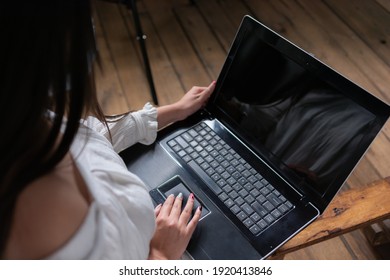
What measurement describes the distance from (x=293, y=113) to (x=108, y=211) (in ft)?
1.42

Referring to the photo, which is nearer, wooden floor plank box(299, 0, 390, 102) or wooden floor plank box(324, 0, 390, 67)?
wooden floor plank box(299, 0, 390, 102)

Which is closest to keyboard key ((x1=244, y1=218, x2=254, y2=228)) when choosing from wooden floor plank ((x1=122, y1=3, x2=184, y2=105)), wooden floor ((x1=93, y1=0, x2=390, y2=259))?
wooden floor ((x1=93, y1=0, x2=390, y2=259))

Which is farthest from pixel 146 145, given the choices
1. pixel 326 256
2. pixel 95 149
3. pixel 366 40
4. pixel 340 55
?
pixel 366 40

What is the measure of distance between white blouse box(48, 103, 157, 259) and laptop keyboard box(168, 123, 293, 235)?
0.21 meters

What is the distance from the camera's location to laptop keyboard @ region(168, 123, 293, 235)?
2.47 ft

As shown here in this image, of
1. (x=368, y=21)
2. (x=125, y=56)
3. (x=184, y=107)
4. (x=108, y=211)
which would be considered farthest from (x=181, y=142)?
(x=368, y=21)

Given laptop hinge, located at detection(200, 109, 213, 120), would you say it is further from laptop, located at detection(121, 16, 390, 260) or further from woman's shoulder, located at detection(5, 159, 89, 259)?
woman's shoulder, located at detection(5, 159, 89, 259)

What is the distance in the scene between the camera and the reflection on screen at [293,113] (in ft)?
2.28

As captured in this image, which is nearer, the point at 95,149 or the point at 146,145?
the point at 95,149

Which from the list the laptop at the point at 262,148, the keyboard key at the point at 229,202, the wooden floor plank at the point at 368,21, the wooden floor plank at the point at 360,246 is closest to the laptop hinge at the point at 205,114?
the laptop at the point at 262,148

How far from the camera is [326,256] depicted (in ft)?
3.87

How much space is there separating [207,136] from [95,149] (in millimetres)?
322

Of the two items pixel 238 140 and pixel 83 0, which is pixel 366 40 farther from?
pixel 83 0

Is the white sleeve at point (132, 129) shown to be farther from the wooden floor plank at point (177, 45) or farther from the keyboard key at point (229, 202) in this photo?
the wooden floor plank at point (177, 45)
